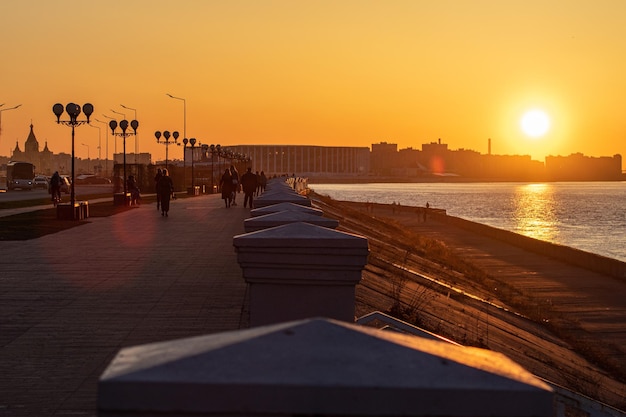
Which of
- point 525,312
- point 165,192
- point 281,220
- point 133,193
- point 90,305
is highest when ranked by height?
point 281,220

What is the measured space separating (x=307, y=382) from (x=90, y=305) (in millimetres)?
8870

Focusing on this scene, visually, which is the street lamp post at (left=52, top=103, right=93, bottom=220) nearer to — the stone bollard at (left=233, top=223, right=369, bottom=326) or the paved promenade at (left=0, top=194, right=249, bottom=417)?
the paved promenade at (left=0, top=194, right=249, bottom=417)

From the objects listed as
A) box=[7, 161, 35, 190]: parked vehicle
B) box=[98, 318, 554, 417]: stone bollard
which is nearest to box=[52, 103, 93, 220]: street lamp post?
box=[98, 318, 554, 417]: stone bollard

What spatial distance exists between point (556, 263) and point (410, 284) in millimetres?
33470

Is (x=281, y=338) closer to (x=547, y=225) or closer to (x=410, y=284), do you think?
(x=410, y=284)

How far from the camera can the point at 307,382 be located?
266 cm

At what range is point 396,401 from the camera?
2691 millimetres

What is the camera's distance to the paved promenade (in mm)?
7289

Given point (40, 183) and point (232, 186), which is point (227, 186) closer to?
point (232, 186)

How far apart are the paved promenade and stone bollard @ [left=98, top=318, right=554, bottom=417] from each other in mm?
3884

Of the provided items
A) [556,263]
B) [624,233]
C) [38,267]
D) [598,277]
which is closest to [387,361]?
[38,267]

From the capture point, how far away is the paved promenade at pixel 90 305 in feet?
A: 23.9

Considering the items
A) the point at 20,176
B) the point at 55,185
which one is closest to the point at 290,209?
the point at 55,185

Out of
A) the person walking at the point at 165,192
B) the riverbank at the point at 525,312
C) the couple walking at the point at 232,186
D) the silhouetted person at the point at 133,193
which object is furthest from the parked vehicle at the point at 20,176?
the person walking at the point at 165,192
